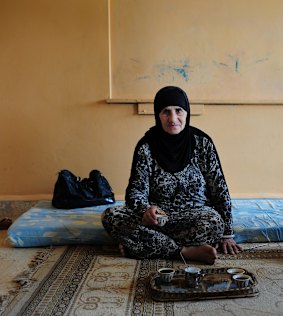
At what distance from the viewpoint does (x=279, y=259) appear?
6.22ft

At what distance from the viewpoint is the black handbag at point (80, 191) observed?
8.74 feet

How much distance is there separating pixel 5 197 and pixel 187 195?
5.03 feet

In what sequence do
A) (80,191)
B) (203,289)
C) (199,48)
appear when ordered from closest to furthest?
1. (203,289)
2. (80,191)
3. (199,48)

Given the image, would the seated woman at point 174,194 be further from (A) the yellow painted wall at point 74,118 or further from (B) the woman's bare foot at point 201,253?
(A) the yellow painted wall at point 74,118

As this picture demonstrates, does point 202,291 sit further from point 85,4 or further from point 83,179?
point 85,4

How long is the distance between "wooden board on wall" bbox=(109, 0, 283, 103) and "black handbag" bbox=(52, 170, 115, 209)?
62 centimetres

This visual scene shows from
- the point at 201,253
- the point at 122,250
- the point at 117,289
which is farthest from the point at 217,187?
the point at 117,289

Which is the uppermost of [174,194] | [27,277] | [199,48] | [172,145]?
[199,48]

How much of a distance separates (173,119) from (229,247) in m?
0.68

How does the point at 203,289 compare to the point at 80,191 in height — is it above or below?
below

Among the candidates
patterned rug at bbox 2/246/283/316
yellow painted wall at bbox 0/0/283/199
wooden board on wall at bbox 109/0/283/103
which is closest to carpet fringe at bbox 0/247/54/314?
patterned rug at bbox 2/246/283/316

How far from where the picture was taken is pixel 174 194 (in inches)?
79.7

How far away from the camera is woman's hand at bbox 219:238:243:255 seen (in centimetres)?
199

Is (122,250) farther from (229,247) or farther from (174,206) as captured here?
(229,247)
